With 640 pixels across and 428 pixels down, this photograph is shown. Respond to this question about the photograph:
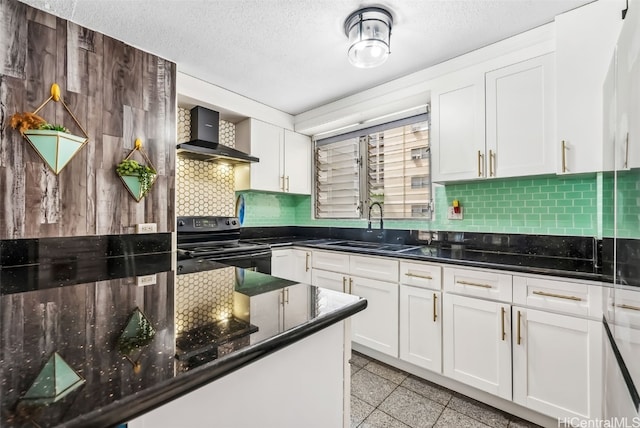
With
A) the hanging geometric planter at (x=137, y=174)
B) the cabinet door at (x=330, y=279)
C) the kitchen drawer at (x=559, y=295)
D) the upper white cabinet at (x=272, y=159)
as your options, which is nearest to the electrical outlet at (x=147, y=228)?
the hanging geometric planter at (x=137, y=174)

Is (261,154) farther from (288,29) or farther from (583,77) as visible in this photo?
A: (583,77)

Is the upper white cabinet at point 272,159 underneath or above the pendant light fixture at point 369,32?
underneath

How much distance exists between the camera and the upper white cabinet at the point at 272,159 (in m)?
3.16

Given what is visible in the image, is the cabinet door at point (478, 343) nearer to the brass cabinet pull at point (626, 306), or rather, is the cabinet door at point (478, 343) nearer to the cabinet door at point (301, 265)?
the brass cabinet pull at point (626, 306)

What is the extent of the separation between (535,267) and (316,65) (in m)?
2.14

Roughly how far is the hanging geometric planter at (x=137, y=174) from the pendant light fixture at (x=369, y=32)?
61.1 inches

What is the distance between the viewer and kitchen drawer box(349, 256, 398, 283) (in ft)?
7.46

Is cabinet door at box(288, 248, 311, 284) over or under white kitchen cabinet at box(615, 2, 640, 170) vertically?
under

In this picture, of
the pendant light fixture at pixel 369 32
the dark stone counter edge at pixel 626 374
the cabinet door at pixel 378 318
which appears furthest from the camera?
the cabinet door at pixel 378 318

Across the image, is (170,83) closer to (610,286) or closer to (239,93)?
(239,93)

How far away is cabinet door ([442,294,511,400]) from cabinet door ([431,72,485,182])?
0.95 metres

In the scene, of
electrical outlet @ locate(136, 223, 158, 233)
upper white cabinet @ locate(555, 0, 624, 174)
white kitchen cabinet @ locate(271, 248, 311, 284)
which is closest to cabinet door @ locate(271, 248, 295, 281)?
white kitchen cabinet @ locate(271, 248, 311, 284)

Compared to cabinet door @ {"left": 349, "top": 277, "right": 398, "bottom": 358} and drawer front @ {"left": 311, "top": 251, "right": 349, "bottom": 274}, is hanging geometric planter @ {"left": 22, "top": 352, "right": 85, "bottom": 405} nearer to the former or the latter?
cabinet door @ {"left": 349, "top": 277, "right": 398, "bottom": 358}

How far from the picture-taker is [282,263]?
2965 mm
